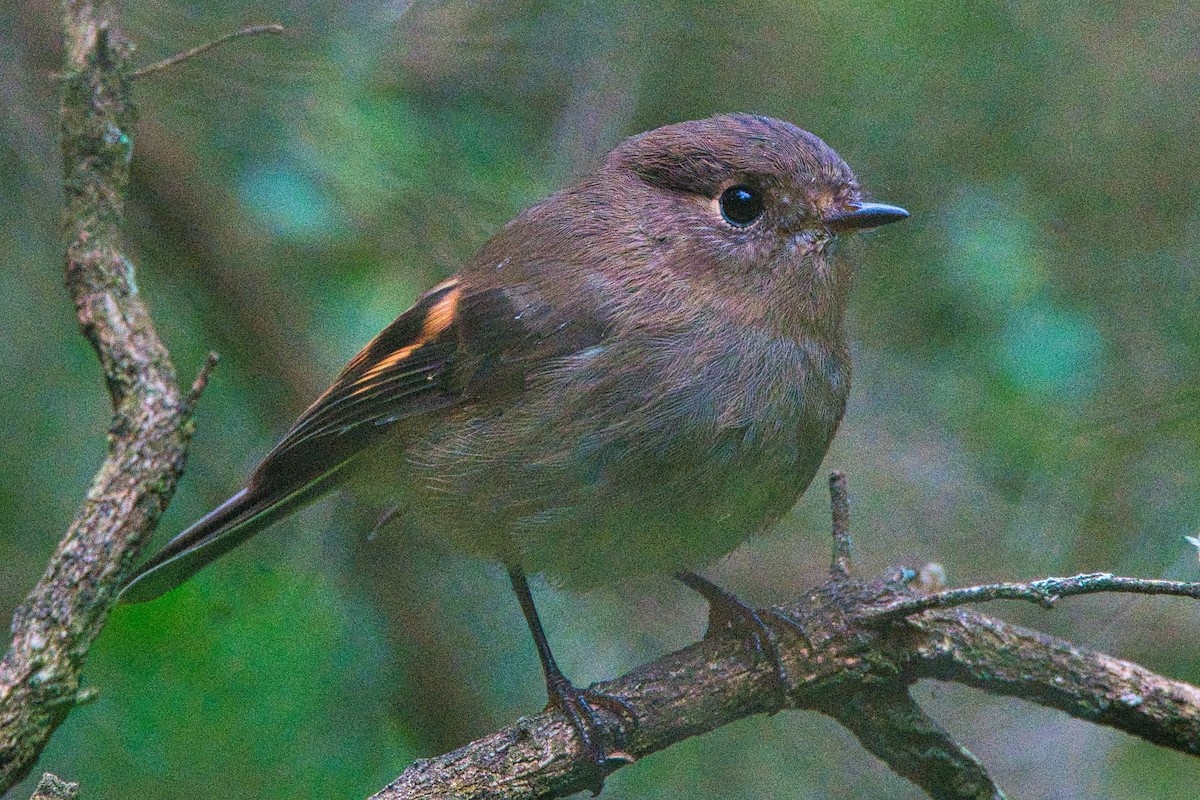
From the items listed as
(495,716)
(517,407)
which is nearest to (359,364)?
(517,407)

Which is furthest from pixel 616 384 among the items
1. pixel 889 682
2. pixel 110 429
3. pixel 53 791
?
pixel 53 791

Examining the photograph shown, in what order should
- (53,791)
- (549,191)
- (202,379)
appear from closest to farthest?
1. (53,791)
2. (202,379)
3. (549,191)

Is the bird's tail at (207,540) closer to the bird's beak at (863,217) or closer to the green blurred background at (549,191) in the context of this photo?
the green blurred background at (549,191)

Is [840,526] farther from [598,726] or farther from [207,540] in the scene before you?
[207,540]

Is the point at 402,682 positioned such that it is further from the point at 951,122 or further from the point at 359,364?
the point at 951,122

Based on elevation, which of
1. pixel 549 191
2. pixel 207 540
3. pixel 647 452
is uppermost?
pixel 549 191

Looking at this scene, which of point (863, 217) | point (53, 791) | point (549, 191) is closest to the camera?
point (53, 791)

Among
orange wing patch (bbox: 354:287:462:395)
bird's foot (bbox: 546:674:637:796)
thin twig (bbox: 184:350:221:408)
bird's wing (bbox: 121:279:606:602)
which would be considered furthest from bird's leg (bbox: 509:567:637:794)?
thin twig (bbox: 184:350:221:408)
